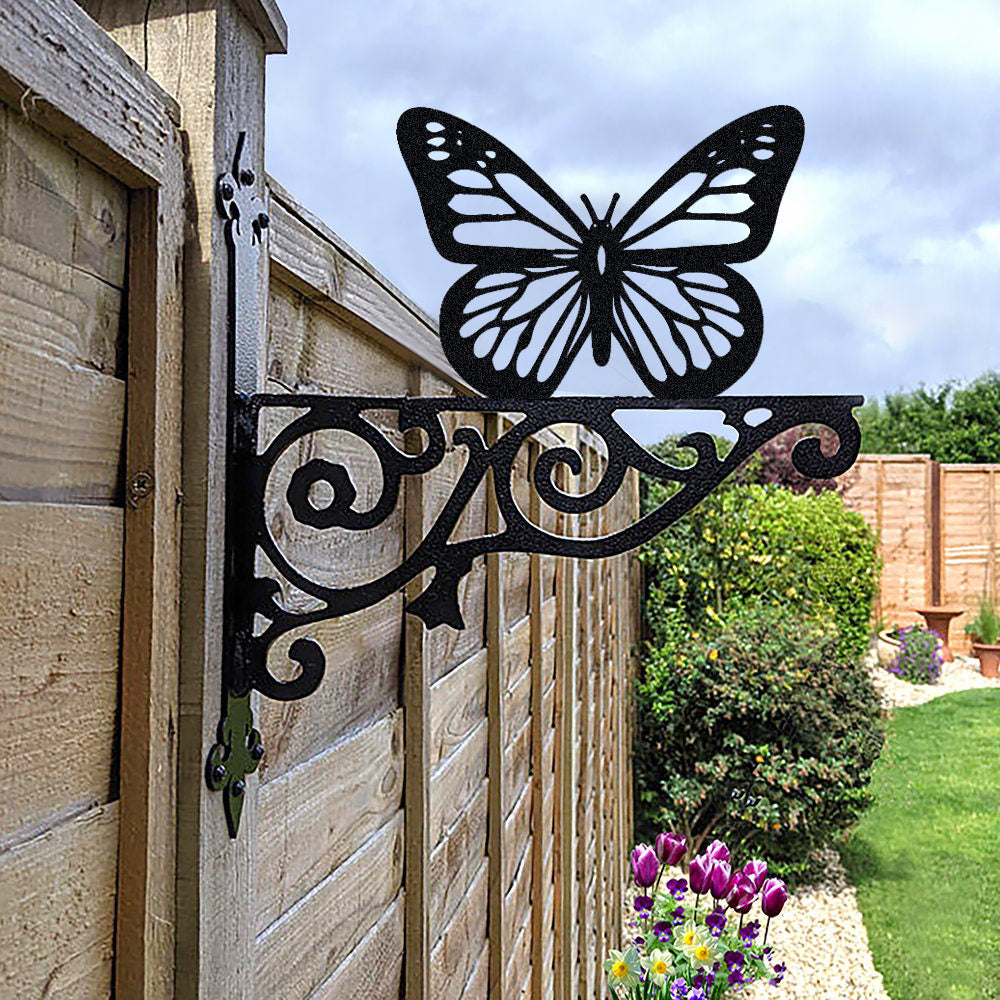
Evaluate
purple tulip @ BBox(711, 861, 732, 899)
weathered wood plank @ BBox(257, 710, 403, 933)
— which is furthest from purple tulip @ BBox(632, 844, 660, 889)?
weathered wood plank @ BBox(257, 710, 403, 933)

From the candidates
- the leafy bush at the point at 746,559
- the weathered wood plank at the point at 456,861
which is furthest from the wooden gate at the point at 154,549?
the leafy bush at the point at 746,559

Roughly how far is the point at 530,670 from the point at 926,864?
14.2ft

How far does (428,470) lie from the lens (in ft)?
2.71

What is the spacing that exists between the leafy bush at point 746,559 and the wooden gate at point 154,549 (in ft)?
17.3

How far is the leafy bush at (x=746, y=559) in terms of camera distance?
671 cm

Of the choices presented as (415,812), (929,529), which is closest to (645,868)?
(415,812)

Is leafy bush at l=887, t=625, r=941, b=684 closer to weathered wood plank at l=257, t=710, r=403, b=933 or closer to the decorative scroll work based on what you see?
weathered wood plank at l=257, t=710, r=403, b=933

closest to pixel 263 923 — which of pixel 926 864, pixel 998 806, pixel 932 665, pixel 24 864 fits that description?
pixel 24 864

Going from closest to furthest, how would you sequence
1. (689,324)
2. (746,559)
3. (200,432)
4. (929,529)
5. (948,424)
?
(200,432) → (689,324) → (746,559) → (929,529) → (948,424)

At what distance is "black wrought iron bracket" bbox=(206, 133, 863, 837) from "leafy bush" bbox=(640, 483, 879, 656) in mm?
5413

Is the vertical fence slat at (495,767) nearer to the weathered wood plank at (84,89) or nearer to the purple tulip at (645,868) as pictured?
the weathered wood plank at (84,89)

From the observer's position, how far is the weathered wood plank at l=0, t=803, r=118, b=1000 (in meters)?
0.55

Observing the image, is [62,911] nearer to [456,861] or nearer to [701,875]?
[456,861]

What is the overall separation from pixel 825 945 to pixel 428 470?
184 inches
